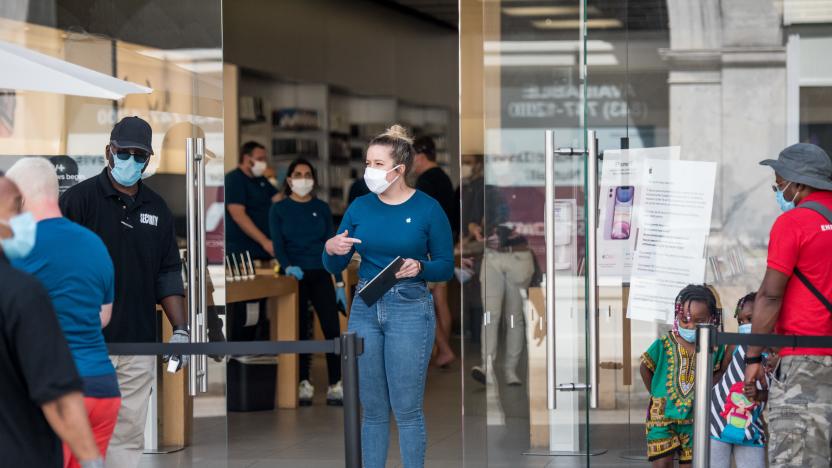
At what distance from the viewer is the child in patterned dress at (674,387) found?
5.09 m

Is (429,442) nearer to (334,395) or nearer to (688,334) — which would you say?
(334,395)

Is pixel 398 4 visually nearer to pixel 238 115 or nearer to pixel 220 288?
pixel 238 115

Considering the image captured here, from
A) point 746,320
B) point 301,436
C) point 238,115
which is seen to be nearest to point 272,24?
point 238,115

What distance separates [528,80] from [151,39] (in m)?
1.84

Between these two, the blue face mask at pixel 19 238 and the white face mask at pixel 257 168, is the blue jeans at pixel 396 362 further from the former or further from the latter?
the white face mask at pixel 257 168

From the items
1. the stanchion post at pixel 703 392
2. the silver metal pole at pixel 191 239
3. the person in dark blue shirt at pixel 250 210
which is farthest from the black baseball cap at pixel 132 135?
the person in dark blue shirt at pixel 250 210

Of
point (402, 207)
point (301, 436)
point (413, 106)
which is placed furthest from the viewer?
point (413, 106)

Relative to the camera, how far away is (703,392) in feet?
14.4

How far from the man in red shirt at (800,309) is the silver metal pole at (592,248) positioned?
37.7 inches

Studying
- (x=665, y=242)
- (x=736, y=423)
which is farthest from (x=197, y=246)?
(x=736, y=423)

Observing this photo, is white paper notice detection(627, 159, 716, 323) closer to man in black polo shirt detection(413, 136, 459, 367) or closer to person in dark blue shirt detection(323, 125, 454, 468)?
person in dark blue shirt detection(323, 125, 454, 468)

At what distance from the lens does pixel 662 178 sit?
236 inches

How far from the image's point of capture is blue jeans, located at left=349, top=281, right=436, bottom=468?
4.84 metres

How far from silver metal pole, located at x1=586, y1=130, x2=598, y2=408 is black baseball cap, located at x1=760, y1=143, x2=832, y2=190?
3.35ft
